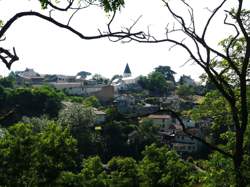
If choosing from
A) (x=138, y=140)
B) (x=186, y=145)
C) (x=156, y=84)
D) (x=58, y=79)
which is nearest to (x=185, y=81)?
(x=156, y=84)

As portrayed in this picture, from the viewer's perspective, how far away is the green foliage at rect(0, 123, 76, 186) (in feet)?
67.1

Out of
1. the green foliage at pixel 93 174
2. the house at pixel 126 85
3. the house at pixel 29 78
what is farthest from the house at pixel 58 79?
the green foliage at pixel 93 174

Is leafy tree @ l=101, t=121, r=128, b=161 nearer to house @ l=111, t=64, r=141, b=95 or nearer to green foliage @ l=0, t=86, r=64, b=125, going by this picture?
green foliage @ l=0, t=86, r=64, b=125

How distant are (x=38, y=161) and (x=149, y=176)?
8.33m

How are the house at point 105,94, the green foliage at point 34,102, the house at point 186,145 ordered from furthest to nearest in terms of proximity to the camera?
1. the house at point 105,94
2. the green foliage at point 34,102
3. the house at point 186,145

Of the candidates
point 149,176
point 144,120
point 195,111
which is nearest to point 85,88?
point 144,120

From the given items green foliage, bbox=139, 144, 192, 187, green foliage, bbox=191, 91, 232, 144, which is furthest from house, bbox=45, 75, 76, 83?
green foliage, bbox=191, 91, 232, 144

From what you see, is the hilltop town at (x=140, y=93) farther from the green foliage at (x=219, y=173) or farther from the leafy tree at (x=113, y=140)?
the green foliage at (x=219, y=173)

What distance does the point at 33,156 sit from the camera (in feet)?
69.4

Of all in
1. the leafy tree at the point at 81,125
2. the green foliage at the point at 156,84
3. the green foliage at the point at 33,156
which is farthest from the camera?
the green foliage at the point at 156,84

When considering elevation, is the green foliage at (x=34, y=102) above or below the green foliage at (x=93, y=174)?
above

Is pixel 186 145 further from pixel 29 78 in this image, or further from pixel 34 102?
pixel 29 78

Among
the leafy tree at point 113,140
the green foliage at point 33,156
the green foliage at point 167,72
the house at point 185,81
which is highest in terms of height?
the green foliage at point 167,72

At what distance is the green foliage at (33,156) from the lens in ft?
67.1
